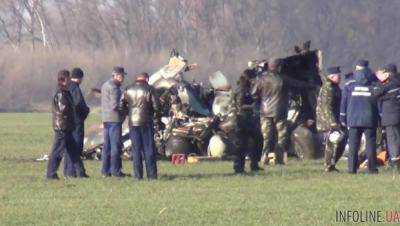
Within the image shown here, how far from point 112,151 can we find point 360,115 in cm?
382

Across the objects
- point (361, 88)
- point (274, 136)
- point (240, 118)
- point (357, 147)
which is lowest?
point (357, 147)

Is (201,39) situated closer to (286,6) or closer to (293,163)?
(286,6)

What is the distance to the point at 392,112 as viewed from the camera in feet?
69.5

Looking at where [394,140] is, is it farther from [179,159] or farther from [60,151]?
[60,151]

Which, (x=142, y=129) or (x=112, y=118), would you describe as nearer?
(x=142, y=129)

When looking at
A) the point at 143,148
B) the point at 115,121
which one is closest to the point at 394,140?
the point at 143,148

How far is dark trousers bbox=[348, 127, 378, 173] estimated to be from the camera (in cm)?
2084

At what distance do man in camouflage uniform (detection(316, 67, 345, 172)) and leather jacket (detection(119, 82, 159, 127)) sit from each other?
2.98 m

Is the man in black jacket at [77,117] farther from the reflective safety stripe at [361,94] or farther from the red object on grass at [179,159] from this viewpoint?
the reflective safety stripe at [361,94]

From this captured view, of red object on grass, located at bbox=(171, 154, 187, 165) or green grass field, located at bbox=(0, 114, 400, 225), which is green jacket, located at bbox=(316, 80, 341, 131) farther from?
red object on grass, located at bbox=(171, 154, 187, 165)

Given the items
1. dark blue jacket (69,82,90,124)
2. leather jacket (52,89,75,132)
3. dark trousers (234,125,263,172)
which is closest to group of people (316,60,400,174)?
dark trousers (234,125,263,172)

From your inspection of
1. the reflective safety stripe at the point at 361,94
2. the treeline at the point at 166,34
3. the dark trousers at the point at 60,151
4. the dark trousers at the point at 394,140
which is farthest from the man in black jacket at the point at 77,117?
the treeline at the point at 166,34

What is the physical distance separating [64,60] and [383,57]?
20825 millimetres

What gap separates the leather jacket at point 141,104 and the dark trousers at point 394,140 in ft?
12.6
